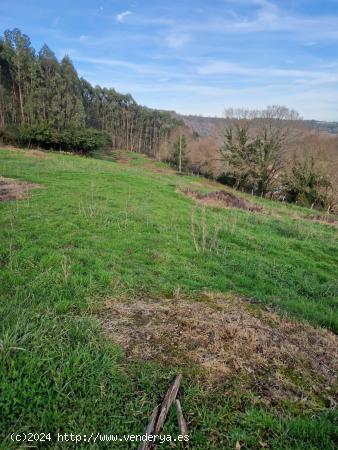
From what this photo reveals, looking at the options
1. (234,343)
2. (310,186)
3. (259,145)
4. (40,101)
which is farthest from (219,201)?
(40,101)

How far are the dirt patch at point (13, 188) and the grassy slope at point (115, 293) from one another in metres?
0.55

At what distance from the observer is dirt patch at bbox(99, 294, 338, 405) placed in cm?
323

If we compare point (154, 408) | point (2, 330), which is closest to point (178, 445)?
point (154, 408)

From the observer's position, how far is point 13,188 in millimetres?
11711

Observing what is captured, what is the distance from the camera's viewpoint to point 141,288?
5.11 meters

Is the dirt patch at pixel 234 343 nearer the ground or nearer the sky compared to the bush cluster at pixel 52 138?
nearer the ground

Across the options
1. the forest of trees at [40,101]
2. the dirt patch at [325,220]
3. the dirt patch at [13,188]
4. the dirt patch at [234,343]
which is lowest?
the dirt patch at [325,220]

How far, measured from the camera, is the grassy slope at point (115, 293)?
8.68ft

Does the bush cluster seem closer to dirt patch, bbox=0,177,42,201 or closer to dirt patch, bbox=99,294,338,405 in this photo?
dirt patch, bbox=0,177,42,201

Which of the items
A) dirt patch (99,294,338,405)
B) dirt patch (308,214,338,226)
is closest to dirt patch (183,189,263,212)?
dirt patch (308,214,338,226)

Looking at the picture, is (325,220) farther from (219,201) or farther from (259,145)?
(259,145)

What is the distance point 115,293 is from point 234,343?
2.16m

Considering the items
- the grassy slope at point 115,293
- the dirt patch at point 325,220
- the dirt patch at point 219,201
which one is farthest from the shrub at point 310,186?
the grassy slope at point 115,293

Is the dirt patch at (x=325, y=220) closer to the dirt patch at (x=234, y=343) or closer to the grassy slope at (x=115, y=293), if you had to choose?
the grassy slope at (x=115, y=293)
